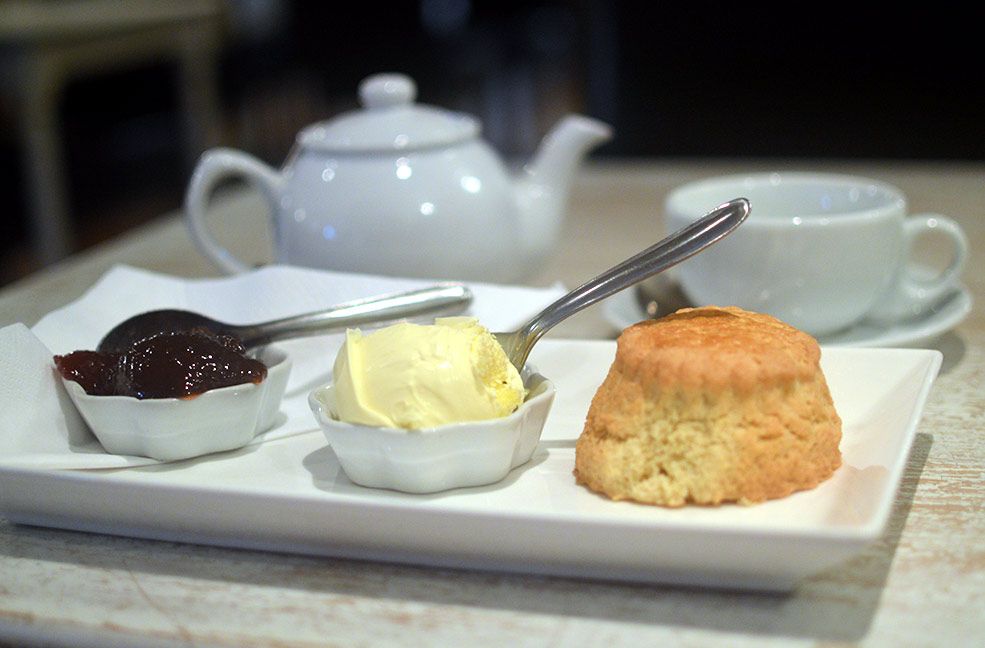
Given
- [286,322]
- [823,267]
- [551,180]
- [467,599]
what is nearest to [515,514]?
[467,599]

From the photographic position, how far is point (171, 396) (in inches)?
27.3

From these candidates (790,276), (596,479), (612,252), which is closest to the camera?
(596,479)

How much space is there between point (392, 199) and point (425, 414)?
503 millimetres

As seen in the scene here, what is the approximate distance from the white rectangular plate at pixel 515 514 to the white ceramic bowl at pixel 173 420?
0.01m

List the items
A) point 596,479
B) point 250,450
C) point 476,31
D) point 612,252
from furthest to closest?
point 476,31, point 612,252, point 250,450, point 596,479

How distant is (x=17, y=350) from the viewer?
2.39ft

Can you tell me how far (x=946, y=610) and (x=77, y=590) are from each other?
50 centimetres

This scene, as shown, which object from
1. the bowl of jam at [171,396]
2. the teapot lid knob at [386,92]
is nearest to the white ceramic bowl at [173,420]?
the bowl of jam at [171,396]

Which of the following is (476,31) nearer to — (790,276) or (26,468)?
(790,276)

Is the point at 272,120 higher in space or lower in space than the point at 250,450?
lower

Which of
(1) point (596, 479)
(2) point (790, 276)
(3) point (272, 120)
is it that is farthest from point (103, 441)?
(3) point (272, 120)

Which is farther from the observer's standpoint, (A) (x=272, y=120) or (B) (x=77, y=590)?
(A) (x=272, y=120)

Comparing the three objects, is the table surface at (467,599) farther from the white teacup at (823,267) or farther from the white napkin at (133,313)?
the white teacup at (823,267)

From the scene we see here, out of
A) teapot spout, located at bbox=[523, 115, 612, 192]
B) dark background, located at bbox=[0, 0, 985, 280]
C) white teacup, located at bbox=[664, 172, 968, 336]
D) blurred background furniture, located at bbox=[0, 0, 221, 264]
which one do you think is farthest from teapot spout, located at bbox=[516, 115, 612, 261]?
blurred background furniture, located at bbox=[0, 0, 221, 264]
